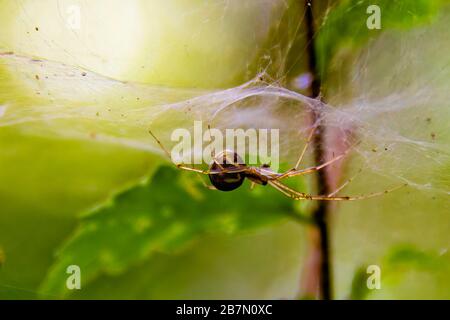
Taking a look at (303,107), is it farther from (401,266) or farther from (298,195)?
(401,266)

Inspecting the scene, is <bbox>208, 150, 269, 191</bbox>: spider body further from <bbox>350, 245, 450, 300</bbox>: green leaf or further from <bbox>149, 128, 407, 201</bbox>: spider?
<bbox>350, 245, 450, 300</bbox>: green leaf

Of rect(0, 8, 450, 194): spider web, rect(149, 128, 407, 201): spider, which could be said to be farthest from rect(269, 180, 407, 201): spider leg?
rect(0, 8, 450, 194): spider web

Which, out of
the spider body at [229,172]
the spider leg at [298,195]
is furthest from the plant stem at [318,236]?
the spider body at [229,172]

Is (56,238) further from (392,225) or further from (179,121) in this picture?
(392,225)

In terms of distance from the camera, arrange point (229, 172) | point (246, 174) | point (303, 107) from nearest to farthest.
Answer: point (229, 172) → point (246, 174) → point (303, 107)

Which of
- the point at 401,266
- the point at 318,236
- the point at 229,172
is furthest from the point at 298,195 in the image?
the point at 401,266

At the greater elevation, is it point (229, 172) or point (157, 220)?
point (229, 172)
